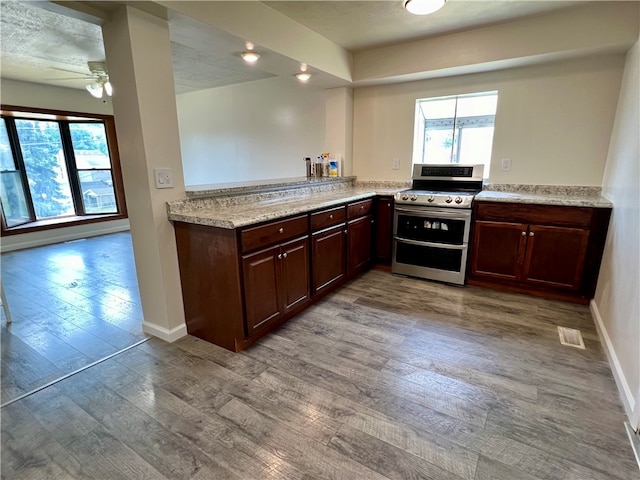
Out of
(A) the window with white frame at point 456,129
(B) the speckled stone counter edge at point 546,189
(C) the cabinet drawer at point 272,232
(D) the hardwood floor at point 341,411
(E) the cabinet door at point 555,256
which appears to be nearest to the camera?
(D) the hardwood floor at point 341,411

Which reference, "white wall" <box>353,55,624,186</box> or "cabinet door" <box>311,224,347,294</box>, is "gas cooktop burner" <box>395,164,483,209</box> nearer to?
"white wall" <box>353,55,624,186</box>

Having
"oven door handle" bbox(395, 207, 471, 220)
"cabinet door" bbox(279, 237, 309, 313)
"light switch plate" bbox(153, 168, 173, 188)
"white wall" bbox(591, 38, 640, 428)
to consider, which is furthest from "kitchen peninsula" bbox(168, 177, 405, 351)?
"white wall" bbox(591, 38, 640, 428)

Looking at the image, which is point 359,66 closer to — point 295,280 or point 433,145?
point 433,145

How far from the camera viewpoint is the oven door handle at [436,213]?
3020 millimetres

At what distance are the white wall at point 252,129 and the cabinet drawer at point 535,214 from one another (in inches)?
95.0

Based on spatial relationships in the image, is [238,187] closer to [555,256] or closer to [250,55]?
[250,55]

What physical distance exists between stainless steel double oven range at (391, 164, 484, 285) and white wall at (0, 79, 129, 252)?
544 cm

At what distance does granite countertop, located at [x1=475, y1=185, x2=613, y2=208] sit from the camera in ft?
8.59

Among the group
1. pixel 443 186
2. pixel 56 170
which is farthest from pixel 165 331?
pixel 56 170

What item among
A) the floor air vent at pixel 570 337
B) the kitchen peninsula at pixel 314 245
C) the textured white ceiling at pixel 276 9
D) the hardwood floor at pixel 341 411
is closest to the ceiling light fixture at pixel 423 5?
the textured white ceiling at pixel 276 9

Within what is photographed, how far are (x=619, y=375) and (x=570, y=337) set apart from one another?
1.62 ft

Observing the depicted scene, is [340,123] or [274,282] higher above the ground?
[340,123]

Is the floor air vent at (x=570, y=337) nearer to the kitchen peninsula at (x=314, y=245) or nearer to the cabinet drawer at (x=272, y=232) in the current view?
the kitchen peninsula at (x=314, y=245)

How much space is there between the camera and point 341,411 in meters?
1.61
